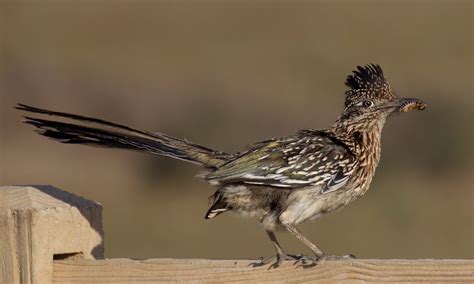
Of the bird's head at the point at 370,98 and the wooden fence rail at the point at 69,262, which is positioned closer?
the wooden fence rail at the point at 69,262

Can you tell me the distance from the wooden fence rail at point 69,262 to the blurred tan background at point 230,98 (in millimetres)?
2627

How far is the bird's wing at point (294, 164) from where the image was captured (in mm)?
5598

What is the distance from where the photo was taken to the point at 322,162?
229 inches

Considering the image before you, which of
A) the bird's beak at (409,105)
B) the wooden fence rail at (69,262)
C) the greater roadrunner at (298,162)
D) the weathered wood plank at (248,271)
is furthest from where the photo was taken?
the bird's beak at (409,105)

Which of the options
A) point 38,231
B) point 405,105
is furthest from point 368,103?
point 38,231

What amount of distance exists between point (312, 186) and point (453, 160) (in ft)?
48.7

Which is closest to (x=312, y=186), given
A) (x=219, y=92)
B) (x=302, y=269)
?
(x=302, y=269)

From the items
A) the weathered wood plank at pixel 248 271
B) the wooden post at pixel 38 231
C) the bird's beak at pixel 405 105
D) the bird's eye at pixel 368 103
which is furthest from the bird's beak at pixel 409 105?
the wooden post at pixel 38 231

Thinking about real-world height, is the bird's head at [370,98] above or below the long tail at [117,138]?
above

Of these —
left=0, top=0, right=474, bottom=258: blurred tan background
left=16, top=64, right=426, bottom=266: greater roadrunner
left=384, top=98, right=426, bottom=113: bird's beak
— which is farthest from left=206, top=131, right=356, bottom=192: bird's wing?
left=0, top=0, right=474, bottom=258: blurred tan background

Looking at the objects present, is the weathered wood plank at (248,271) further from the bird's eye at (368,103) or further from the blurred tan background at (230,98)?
the blurred tan background at (230,98)

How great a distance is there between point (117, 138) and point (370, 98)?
153cm

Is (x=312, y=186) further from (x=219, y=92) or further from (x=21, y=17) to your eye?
(x=21, y=17)

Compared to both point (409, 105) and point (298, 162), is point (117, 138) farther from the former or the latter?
point (409, 105)
